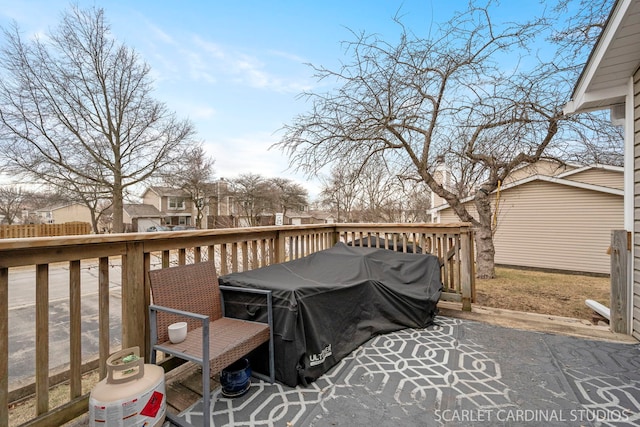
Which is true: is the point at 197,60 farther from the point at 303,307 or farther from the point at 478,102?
the point at 303,307

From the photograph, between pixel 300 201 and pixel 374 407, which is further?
pixel 300 201

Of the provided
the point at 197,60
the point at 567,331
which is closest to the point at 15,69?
the point at 197,60

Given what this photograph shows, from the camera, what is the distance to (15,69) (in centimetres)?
879

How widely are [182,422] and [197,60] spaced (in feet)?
23.5

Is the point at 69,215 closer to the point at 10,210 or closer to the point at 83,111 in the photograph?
the point at 10,210

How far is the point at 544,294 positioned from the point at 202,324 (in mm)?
7099

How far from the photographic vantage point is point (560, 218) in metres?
9.35

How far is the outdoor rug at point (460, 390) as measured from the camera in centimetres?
160

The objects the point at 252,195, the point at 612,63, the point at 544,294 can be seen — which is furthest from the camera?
the point at 252,195

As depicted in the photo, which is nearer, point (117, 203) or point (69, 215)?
point (117, 203)

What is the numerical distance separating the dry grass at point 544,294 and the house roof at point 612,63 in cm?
324

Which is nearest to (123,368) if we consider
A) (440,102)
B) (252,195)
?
(440,102)

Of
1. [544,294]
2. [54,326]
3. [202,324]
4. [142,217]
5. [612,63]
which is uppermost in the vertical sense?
[612,63]

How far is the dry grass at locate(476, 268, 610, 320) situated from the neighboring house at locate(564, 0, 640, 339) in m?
2.34
